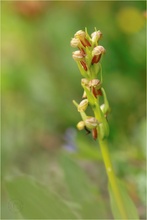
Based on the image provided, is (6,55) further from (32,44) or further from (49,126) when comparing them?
(49,126)

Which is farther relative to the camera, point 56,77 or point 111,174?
point 56,77

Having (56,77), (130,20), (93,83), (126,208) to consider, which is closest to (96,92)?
(93,83)

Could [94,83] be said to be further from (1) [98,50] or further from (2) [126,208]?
(2) [126,208]

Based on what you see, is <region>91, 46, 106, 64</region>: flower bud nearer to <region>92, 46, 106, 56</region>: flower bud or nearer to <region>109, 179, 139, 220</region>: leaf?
<region>92, 46, 106, 56</region>: flower bud

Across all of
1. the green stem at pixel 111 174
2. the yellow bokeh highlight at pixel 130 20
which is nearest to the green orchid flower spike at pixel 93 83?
the green stem at pixel 111 174

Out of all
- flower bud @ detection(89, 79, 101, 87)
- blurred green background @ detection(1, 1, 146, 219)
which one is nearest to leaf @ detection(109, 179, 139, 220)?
flower bud @ detection(89, 79, 101, 87)
